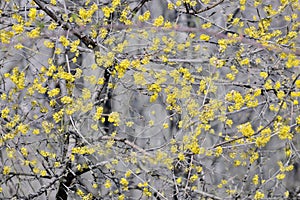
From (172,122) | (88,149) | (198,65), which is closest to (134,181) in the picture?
(172,122)

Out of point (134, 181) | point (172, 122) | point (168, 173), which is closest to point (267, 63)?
point (172, 122)

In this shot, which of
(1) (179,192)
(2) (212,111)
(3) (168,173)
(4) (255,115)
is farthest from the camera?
(4) (255,115)

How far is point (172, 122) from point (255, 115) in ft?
2.03

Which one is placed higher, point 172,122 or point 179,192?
point 172,122

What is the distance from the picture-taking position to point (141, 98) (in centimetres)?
297

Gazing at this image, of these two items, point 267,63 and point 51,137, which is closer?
point 51,137

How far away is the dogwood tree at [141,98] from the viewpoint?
2.34 meters

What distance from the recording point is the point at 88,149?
238cm

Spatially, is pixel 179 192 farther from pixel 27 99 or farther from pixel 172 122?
pixel 27 99

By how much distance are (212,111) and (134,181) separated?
883mm

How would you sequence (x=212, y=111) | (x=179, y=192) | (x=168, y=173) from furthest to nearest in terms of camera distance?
(x=168, y=173), (x=179, y=192), (x=212, y=111)

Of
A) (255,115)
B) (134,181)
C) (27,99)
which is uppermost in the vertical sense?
(27,99)

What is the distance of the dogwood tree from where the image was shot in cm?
234

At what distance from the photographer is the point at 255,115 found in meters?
3.10
